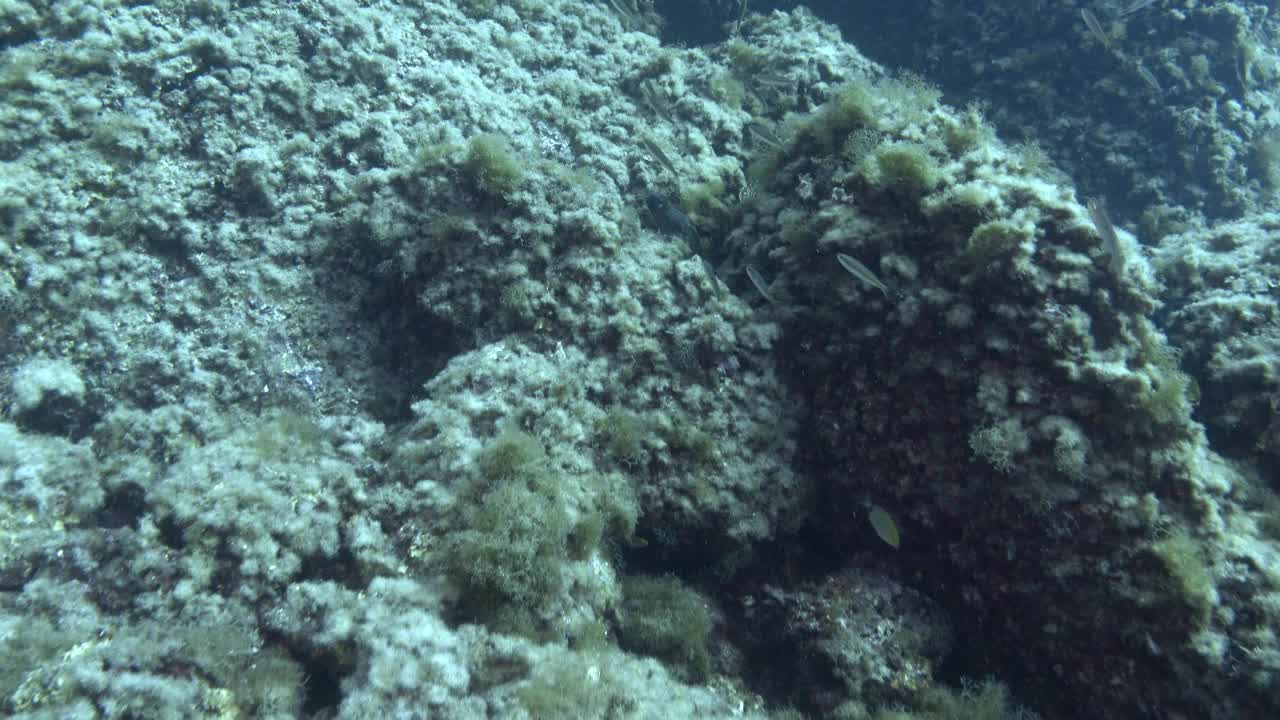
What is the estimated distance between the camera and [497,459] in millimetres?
3779

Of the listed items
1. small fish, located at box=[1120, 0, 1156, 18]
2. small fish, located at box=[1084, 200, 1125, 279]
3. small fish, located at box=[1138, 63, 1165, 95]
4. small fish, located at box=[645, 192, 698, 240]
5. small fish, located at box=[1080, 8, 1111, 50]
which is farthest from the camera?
small fish, located at box=[1138, 63, 1165, 95]

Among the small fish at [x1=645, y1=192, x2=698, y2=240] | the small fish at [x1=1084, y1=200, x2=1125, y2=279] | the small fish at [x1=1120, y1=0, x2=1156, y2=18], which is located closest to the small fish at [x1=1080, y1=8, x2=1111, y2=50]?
the small fish at [x1=1120, y1=0, x2=1156, y2=18]

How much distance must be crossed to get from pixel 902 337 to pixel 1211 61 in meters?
9.97

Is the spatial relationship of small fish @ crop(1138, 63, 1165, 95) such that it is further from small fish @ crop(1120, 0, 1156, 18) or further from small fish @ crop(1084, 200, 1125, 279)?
small fish @ crop(1084, 200, 1125, 279)

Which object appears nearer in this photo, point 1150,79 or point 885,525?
point 885,525

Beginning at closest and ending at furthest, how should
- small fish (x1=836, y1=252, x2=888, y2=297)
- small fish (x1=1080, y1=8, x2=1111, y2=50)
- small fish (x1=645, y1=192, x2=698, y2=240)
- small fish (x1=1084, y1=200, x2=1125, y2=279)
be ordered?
small fish (x1=1084, y1=200, x2=1125, y2=279) < small fish (x1=836, y1=252, x2=888, y2=297) < small fish (x1=645, y1=192, x2=698, y2=240) < small fish (x1=1080, y1=8, x2=1111, y2=50)

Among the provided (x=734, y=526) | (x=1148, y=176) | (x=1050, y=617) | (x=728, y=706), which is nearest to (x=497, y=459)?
(x=734, y=526)

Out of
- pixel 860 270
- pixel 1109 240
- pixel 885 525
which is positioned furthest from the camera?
pixel 860 270

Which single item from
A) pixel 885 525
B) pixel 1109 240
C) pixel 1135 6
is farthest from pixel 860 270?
pixel 1135 6

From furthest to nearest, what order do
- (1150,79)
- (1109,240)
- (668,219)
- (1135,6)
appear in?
(1150,79) → (1135,6) → (668,219) → (1109,240)

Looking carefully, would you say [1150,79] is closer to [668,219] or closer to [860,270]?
[860,270]

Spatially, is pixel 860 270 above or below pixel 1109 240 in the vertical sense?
below

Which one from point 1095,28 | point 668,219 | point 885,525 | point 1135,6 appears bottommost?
point 885,525

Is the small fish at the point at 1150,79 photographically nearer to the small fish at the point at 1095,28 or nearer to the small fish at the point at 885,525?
the small fish at the point at 1095,28
